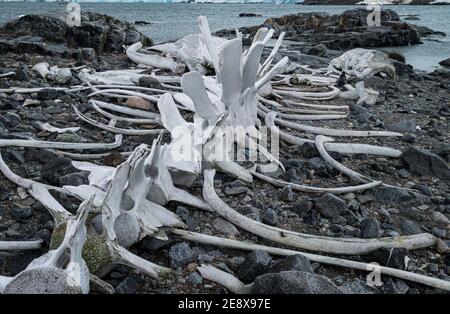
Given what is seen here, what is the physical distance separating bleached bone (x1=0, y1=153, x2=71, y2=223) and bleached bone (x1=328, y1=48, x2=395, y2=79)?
21.4 ft

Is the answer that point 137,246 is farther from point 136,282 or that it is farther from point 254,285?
point 254,285

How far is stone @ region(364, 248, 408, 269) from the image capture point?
2.24 metres

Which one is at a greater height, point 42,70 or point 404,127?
point 42,70

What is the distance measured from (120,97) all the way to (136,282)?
322 centimetres

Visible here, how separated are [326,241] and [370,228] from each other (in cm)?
41

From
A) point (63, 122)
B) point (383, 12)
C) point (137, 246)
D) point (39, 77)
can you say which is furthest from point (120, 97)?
point (383, 12)

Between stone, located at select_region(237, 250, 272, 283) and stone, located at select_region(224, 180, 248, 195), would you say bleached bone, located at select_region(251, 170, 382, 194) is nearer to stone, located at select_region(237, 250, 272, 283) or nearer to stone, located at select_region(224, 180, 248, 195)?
stone, located at select_region(224, 180, 248, 195)

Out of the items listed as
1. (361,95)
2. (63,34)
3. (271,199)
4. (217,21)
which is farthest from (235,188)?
(217,21)

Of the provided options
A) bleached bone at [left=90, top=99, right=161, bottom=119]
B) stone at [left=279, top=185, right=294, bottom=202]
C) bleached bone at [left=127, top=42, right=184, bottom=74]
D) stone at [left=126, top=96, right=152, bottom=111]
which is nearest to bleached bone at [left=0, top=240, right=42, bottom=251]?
stone at [left=279, top=185, right=294, bottom=202]

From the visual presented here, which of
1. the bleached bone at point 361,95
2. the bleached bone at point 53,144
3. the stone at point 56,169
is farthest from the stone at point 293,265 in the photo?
the bleached bone at point 361,95

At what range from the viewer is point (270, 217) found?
2.68 m

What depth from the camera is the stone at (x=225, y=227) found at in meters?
2.51

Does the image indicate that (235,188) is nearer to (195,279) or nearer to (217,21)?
(195,279)

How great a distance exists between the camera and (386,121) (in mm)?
5352
